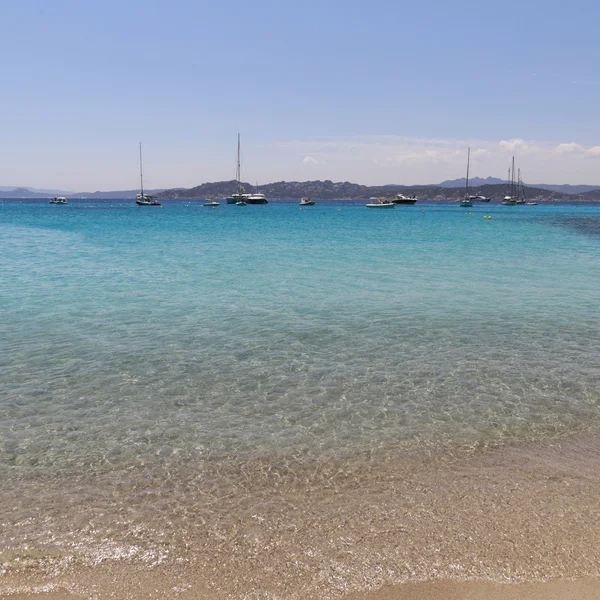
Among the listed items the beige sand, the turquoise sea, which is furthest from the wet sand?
the turquoise sea

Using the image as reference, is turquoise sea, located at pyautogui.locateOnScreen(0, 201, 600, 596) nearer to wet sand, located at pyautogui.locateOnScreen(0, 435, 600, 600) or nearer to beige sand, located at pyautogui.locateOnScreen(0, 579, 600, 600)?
wet sand, located at pyautogui.locateOnScreen(0, 435, 600, 600)

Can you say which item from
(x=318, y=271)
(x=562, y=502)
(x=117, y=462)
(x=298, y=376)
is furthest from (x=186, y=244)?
(x=562, y=502)

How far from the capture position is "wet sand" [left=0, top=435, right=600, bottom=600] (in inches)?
212

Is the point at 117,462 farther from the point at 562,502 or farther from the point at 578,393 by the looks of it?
the point at 578,393

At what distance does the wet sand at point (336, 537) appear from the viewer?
539 centimetres

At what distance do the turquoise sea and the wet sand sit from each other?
0.34 meters

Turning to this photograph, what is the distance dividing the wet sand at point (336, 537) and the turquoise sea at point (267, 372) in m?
0.34

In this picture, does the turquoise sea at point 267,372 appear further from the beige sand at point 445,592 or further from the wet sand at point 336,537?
the beige sand at point 445,592

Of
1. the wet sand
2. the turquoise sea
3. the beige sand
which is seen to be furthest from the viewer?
the turquoise sea

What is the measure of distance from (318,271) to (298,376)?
17369 millimetres

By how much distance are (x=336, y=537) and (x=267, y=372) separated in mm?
6110

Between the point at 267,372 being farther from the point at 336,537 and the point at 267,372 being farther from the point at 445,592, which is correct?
the point at 445,592

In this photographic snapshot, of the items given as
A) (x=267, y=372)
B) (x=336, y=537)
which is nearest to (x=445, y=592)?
(x=336, y=537)

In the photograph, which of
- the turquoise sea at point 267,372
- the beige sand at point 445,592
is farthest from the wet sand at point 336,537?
the turquoise sea at point 267,372
